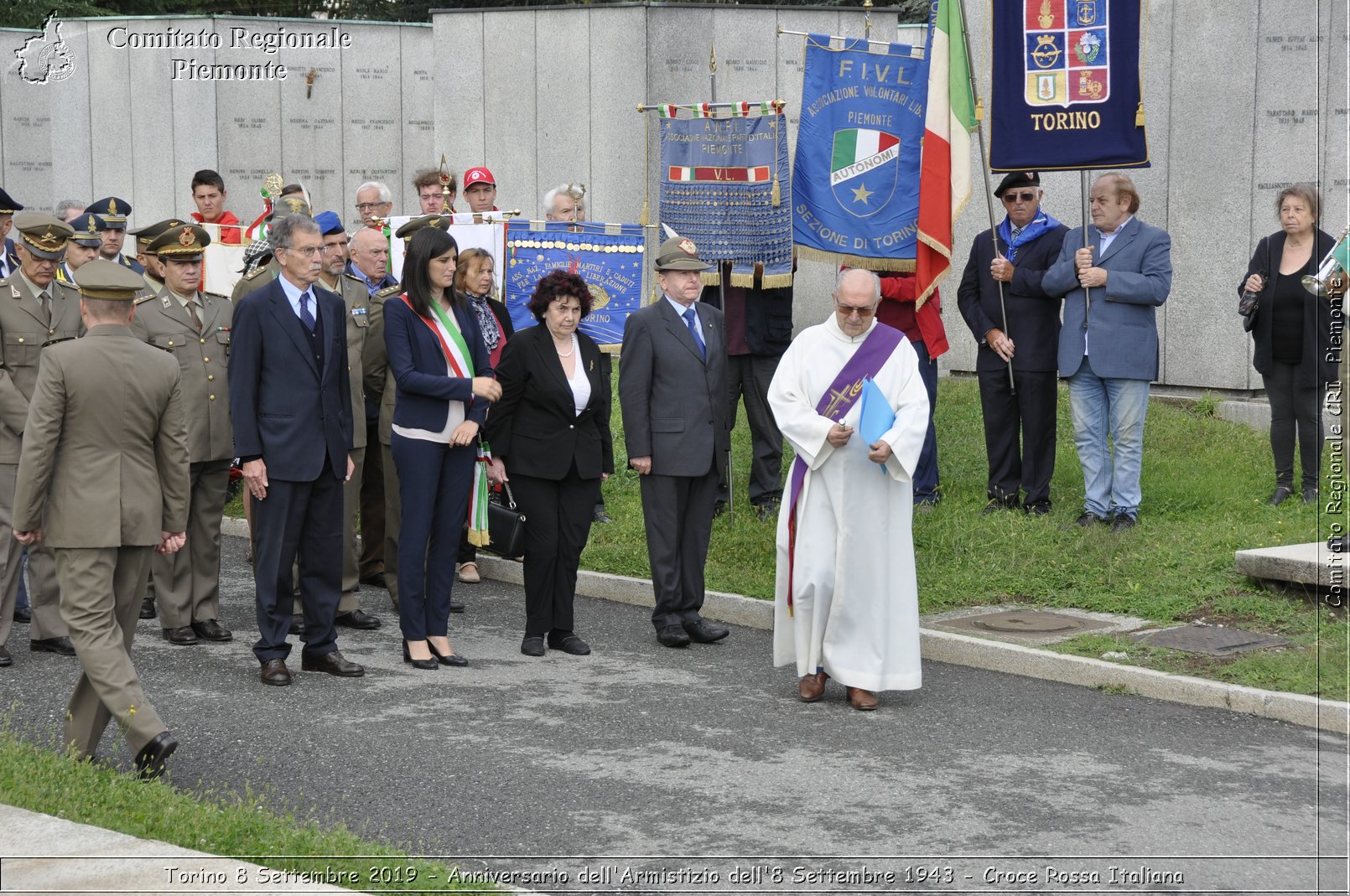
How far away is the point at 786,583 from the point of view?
7.86 meters

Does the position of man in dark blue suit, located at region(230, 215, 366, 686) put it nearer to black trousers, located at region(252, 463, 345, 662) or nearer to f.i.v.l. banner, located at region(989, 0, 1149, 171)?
black trousers, located at region(252, 463, 345, 662)

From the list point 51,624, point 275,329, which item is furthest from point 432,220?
point 51,624

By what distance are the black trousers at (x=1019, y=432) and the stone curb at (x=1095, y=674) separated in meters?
2.60

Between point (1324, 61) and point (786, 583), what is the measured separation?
28.7ft

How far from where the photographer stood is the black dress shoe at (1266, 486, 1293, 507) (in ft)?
35.3

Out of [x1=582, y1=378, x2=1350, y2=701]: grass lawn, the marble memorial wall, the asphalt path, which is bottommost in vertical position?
the asphalt path

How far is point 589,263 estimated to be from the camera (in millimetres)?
11461

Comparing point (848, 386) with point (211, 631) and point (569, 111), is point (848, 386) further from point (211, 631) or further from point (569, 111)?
point (569, 111)

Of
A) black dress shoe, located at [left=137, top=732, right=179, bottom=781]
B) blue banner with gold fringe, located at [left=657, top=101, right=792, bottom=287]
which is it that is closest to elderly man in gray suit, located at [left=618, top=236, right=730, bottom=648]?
blue banner with gold fringe, located at [left=657, top=101, right=792, bottom=287]

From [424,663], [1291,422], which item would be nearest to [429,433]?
[424,663]

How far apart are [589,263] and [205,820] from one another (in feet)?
22.1

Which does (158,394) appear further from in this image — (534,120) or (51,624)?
(534,120)

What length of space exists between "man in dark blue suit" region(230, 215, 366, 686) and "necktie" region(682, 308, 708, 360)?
6.69ft

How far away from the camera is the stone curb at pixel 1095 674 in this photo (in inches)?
278
